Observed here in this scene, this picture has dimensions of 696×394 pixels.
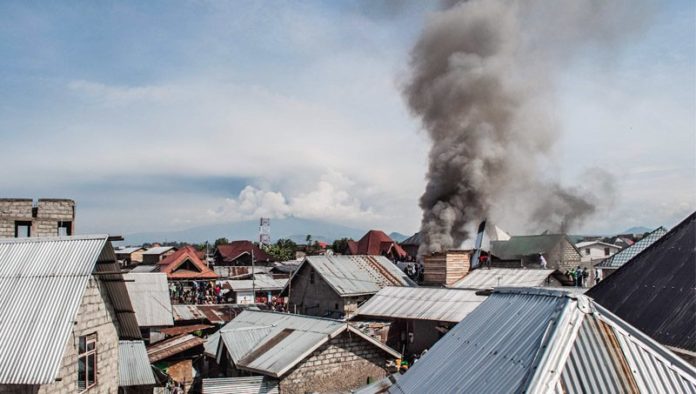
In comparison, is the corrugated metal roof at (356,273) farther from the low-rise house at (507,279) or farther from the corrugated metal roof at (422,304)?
the low-rise house at (507,279)

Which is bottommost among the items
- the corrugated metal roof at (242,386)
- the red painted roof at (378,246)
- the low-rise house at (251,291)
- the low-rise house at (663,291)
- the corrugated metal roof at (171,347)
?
the corrugated metal roof at (242,386)

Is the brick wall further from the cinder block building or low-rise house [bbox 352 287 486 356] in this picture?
the cinder block building

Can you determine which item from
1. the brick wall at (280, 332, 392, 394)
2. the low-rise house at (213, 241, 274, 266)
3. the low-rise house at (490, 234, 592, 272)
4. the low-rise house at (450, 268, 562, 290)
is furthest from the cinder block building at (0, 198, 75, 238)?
the low-rise house at (213, 241, 274, 266)

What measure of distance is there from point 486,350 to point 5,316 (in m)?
9.50

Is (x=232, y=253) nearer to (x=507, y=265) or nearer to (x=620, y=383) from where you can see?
(x=507, y=265)

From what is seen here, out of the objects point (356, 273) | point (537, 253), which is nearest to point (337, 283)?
point (356, 273)

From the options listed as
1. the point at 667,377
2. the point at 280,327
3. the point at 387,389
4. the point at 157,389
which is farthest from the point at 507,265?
the point at 667,377

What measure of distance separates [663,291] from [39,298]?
461 inches

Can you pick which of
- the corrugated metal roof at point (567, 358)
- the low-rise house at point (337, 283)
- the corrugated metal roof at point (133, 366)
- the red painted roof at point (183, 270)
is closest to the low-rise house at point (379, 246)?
the red painted roof at point (183, 270)

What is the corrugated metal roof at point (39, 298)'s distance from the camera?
33.9ft

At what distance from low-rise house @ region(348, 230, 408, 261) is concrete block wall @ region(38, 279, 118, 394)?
57876 mm

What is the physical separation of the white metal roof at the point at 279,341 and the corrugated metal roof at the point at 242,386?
33cm

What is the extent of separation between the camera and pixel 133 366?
16.9 metres

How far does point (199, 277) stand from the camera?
1859 inches
